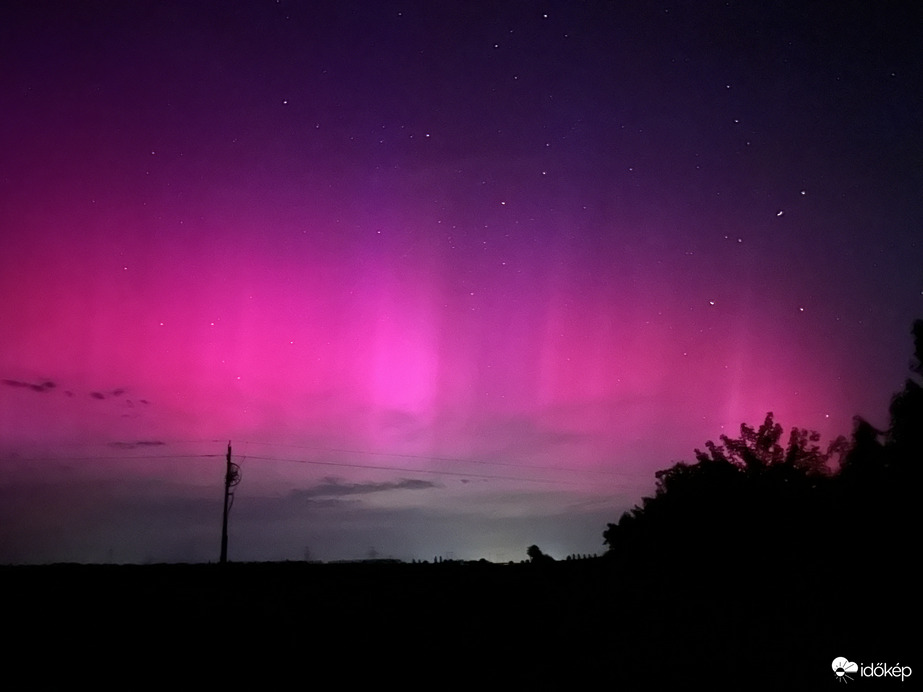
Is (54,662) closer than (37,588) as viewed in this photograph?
Yes

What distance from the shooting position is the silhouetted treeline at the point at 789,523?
61.1 feet

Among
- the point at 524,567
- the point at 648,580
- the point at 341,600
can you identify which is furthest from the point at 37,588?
the point at 648,580

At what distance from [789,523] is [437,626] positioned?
15755mm

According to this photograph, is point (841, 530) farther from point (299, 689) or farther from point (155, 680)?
point (155, 680)

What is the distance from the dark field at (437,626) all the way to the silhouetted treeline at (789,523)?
3.10 feet

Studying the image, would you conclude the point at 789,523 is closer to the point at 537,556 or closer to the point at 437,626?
the point at 537,556

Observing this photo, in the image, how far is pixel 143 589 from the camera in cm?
1462

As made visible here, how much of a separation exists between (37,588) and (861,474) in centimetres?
2540

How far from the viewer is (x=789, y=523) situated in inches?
896

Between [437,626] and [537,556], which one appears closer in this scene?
[437,626]

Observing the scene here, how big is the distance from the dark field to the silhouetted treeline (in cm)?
95

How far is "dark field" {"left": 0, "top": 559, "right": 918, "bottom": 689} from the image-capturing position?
1005 centimetres

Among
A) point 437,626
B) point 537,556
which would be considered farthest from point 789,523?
point 437,626

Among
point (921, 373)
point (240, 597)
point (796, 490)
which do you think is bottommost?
point (240, 597)
